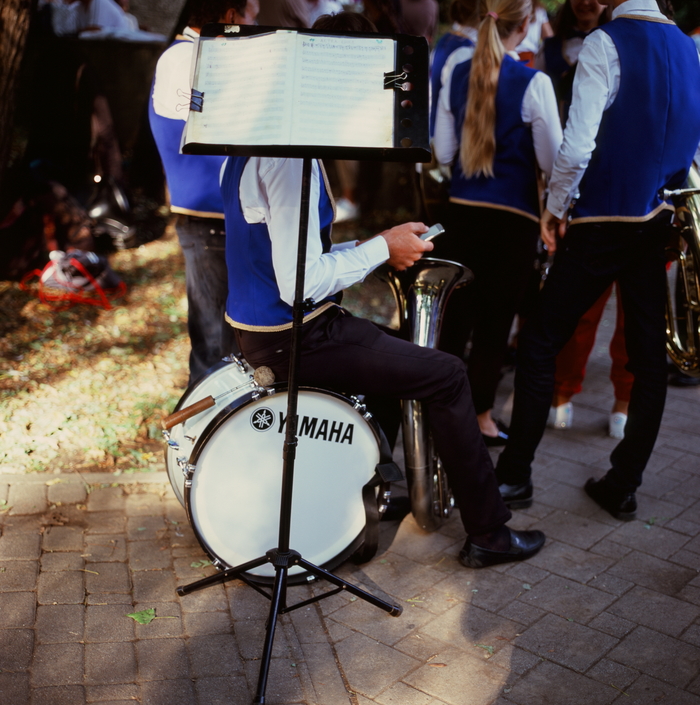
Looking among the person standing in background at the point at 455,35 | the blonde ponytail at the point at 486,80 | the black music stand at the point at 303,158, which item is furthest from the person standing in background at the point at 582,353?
the black music stand at the point at 303,158

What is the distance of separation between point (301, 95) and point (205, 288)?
1.69 metres

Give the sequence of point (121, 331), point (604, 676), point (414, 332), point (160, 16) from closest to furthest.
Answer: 1. point (604, 676)
2. point (414, 332)
3. point (121, 331)
4. point (160, 16)

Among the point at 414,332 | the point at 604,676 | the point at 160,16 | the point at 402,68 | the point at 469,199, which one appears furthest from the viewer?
the point at 160,16

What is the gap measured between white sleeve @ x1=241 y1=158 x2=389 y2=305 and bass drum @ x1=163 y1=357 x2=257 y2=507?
405mm

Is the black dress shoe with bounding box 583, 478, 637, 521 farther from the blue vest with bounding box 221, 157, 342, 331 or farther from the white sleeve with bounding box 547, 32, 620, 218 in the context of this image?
the blue vest with bounding box 221, 157, 342, 331

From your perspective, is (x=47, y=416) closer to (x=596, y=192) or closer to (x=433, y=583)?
(x=433, y=583)

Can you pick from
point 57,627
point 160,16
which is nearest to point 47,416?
point 57,627

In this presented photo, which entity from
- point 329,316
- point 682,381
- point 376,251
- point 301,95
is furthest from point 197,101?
point 682,381

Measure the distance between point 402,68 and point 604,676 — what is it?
195cm

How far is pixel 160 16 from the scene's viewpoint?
428 inches

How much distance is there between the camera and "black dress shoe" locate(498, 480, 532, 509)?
3557 mm

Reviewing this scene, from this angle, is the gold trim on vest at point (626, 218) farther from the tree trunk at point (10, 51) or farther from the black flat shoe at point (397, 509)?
the tree trunk at point (10, 51)

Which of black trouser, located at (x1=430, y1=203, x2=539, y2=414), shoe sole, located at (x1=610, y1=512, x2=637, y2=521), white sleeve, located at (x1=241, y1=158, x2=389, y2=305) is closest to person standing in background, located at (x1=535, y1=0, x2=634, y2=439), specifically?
black trouser, located at (x1=430, y1=203, x2=539, y2=414)

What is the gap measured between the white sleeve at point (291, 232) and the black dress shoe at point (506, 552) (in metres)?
1.22
